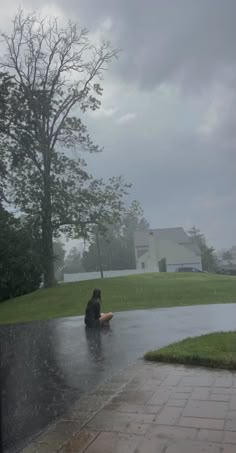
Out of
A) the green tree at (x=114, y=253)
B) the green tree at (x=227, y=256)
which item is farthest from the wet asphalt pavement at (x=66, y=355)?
the green tree at (x=227, y=256)

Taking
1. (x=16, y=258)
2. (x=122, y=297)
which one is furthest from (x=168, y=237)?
(x=122, y=297)

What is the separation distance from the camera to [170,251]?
65688 mm

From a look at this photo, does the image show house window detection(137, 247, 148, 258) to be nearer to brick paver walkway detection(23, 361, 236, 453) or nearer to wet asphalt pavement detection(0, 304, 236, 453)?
wet asphalt pavement detection(0, 304, 236, 453)

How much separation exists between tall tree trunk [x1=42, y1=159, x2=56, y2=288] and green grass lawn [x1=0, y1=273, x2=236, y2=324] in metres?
3.62

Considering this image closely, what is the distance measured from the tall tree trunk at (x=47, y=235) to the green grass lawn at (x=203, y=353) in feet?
73.6

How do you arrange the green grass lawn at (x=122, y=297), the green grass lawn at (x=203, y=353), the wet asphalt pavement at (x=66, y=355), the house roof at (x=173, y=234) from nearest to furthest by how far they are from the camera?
the wet asphalt pavement at (x=66, y=355), the green grass lawn at (x=203, y=353), the green grass lawn at (x=122, y=297), the house roof at (x=173, y=234)

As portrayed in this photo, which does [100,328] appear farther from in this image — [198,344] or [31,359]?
[198,344]

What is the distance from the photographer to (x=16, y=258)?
94.0 ft

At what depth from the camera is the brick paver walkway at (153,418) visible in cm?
404

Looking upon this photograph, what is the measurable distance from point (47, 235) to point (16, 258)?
11.0ft

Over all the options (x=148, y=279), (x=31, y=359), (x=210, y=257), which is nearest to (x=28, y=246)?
(x=148, y=279)

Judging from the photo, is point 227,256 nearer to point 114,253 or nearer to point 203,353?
point 114,253

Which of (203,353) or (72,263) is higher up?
(72,263)

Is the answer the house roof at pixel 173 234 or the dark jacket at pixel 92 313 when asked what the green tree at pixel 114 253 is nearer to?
the house roof at pixel 173 234
